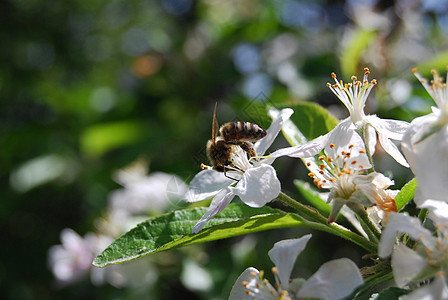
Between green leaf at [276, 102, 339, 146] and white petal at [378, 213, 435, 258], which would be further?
green leaf at [276, 102, 339, 146]

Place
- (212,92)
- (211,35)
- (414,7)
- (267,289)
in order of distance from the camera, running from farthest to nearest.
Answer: (211,35) < (212,92) < (414,7) < (267,289)

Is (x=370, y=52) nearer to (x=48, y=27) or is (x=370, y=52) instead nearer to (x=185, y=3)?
(x=185, y=3)

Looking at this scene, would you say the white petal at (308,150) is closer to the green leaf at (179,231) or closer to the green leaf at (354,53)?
the green leaf at (179,231)

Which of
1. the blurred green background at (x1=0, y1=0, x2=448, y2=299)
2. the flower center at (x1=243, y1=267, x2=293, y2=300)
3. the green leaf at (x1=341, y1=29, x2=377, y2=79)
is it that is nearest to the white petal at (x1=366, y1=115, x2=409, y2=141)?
the flower center at (x1=243, y1=267, x2=293, y2=300)

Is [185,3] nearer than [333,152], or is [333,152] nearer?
[333,152]

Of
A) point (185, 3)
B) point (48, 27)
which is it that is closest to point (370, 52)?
point (185, 3)

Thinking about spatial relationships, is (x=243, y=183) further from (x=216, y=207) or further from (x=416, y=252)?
(x=416, y=252)

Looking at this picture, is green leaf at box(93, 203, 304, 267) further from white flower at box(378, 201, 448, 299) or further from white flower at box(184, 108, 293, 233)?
white flower at box(378, 201, 448, 299)
